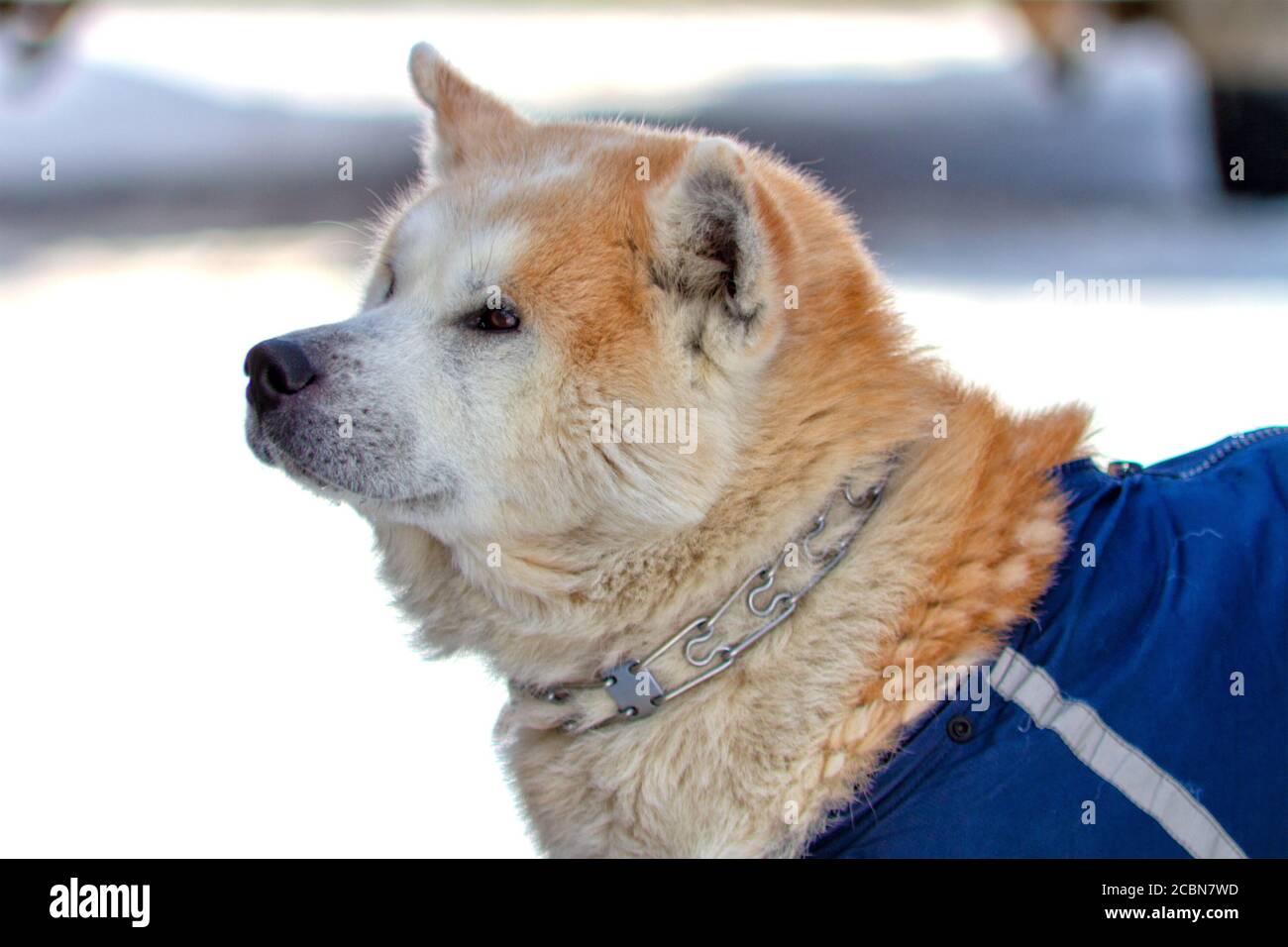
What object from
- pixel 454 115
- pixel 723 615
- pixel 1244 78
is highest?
pixel 1244 78

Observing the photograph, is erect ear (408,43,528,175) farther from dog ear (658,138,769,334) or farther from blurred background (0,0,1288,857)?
dog ear (658,138,769,334)

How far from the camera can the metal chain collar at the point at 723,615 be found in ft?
8.00

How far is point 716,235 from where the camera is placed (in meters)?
2.45

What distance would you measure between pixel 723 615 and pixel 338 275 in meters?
7.04

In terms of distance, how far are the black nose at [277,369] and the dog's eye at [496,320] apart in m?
0.33

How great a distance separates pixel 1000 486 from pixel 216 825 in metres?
2.23

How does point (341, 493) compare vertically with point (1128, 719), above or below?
above

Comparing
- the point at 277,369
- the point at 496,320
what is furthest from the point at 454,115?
the point at 277,369

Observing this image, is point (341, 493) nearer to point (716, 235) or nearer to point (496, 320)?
point (496, 320)

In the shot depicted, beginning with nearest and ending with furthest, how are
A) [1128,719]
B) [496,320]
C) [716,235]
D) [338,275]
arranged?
[1128,719], [716,235], [496,320], [338,275]

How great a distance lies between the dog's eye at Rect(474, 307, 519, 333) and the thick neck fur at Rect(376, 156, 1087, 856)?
0.41 m

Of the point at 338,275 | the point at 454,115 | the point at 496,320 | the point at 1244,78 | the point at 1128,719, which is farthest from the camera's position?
the point at 1244,78

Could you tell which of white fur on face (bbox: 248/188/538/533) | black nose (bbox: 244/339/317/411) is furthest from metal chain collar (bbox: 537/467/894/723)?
black nose (bbox: 244/339/317/411)
